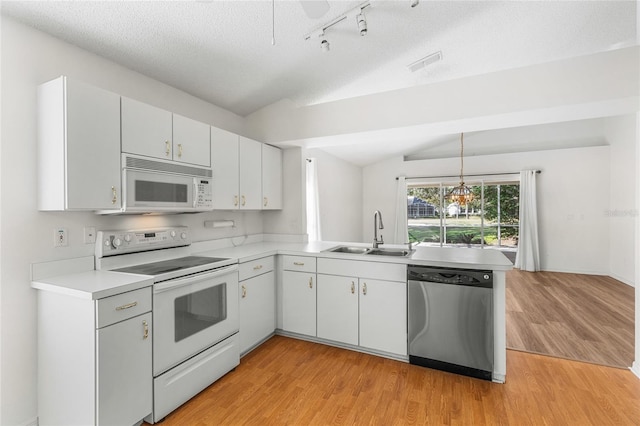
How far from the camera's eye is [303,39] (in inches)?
94.0

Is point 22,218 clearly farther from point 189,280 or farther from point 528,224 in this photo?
point 528,224

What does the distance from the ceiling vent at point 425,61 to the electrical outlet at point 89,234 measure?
3083mm

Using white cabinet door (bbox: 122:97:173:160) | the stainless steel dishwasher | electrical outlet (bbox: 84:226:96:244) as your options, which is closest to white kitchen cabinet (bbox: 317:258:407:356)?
the stainless steel dishwasher

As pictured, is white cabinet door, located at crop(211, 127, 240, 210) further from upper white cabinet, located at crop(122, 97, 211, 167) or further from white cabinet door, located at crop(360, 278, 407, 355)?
white cabinet door, located at crop(360, 278, 407, 355)

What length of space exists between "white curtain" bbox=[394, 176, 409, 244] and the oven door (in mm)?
5852

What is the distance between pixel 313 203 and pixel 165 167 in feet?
9.93

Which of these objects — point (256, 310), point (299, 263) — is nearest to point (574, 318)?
point (299, 263)

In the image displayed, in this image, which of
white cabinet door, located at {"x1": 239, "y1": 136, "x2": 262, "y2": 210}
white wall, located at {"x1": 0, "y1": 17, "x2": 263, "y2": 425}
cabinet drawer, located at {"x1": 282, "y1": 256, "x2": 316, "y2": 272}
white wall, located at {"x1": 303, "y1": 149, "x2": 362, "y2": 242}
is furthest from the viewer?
white wall, located at {"x1": 303, "y1": 149, "x2": 362, "y2": 242}

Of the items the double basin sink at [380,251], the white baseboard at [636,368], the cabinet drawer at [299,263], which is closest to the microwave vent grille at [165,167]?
the cabinet drawer at [299,263]

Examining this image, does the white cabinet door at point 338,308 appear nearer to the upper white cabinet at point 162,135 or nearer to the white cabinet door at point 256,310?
the white cabinet door at point 256,310

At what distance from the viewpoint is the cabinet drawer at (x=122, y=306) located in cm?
153

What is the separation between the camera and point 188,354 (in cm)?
203

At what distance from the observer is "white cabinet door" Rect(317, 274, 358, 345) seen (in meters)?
2.72

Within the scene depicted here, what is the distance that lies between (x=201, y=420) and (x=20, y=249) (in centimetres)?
150
